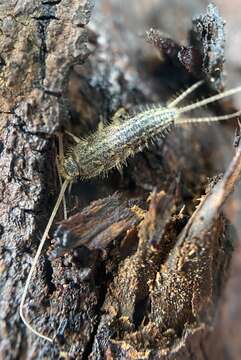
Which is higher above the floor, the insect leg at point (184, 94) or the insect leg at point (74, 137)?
the insect leg at point (74, 137)

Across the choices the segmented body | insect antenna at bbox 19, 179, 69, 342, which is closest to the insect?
the segmented body

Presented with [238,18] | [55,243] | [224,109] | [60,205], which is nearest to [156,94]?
[224,109]

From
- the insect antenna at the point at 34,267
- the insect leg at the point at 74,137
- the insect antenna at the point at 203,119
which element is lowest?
the insect antenna at the point at 203,119

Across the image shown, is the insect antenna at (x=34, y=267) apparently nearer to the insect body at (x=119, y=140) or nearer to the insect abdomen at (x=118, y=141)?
the insect body at (x=119, y=140)

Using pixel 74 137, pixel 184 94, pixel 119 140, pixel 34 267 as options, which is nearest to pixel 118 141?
pixel 119 140

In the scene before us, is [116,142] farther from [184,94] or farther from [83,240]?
[83,240]

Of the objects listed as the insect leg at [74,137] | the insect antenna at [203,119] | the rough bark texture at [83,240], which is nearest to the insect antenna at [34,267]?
the rough bark texture at [83,240]

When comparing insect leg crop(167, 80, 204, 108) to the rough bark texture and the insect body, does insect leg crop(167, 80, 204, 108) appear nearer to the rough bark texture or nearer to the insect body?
the insect body

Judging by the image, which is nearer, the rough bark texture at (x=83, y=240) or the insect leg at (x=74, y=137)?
the rough bark texture at (x=83, y=240)
